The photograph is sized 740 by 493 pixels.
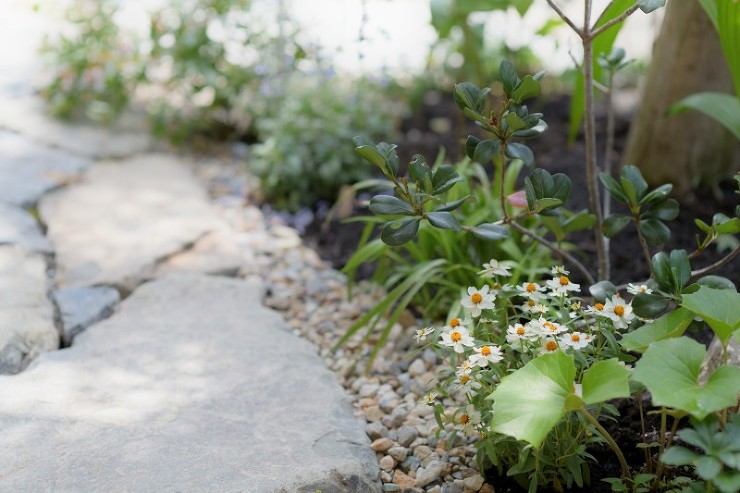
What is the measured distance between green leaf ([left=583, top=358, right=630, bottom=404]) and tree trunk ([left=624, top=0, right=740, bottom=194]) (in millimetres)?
1717

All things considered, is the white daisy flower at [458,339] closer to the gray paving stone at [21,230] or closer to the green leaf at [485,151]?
the green leaf at [485,151]

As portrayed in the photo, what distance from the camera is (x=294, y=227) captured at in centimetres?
307

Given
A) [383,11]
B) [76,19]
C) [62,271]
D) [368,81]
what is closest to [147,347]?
[62,271]

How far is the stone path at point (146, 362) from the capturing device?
1575 mm

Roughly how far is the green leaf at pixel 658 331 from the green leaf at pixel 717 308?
0.08 metres

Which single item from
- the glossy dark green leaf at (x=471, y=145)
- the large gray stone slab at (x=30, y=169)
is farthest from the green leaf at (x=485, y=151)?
the large gray stone slab at (x=30, y=169)

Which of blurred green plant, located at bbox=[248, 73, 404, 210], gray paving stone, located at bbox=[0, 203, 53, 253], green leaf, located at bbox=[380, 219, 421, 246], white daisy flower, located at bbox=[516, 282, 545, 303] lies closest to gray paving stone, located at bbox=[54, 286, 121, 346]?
gray paving stone, located at bbox=[0, 203, 53, 253]

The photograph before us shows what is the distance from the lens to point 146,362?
1985 millimetres

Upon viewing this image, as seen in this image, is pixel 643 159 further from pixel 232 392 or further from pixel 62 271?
pixel 62 271

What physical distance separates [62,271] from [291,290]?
75 cm

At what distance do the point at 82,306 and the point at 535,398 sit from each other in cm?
148

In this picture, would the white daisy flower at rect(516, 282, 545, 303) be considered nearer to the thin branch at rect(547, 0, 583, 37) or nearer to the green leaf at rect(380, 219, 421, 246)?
the green leaf at rect(380, 219, 421, 246)

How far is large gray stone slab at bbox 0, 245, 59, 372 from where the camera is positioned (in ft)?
6.37

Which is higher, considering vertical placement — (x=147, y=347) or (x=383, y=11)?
(x=383, y=11)
